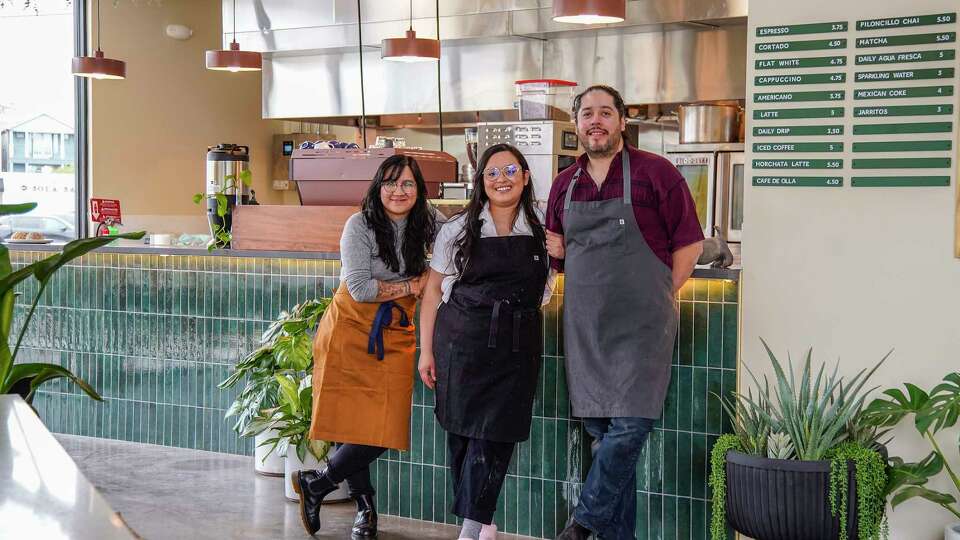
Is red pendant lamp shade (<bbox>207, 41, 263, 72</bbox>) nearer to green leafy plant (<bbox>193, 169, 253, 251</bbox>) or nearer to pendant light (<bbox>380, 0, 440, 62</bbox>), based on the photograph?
pendant light (<bbox>380, 0, 440, 62</bbox>)

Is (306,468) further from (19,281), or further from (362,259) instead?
(19,281)

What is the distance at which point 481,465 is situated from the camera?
409 centimetres

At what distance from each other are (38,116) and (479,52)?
355 centimetres

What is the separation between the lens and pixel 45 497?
1.55 m

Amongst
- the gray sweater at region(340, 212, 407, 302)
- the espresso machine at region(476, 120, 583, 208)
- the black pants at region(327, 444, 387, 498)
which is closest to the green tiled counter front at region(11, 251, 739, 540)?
the black pants at region(327, 444, 387, 498)

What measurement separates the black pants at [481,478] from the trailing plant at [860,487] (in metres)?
1.13

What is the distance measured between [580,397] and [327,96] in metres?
5.57

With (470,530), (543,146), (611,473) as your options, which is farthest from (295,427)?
(543,146)

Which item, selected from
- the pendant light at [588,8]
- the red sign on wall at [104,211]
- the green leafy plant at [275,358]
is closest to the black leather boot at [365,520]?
the green leafy plant at [275,358]

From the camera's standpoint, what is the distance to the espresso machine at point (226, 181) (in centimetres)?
574

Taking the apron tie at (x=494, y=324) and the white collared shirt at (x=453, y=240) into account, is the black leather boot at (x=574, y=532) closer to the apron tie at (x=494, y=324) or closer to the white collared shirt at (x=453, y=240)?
the apron tie at (x=494, y=324)

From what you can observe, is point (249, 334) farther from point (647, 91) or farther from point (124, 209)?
point (124, 209)

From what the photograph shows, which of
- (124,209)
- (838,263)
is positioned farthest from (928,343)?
(124,209)

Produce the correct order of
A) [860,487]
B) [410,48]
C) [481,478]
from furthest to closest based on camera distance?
[410,48] < [481,478] < [860,487]
